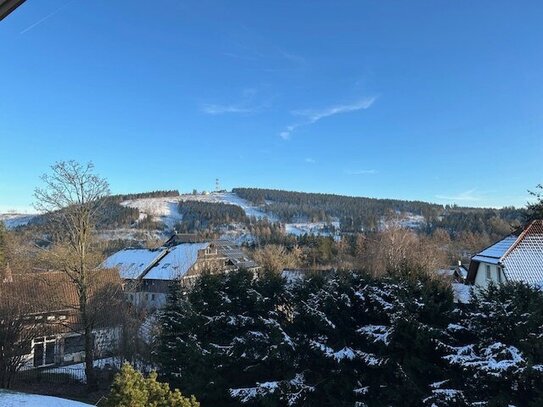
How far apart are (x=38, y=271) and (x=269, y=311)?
14084mm

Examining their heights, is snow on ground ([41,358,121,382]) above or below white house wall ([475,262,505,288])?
below

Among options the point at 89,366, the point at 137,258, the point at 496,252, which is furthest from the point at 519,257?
the point at 137,258

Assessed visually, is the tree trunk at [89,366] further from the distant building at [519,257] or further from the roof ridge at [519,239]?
the roof ridge at [519,239]

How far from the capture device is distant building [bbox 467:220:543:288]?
19.5 m

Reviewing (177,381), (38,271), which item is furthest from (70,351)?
(177,381)

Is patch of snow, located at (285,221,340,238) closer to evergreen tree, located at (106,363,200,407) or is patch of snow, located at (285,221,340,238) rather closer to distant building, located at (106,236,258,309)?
distant building, located at (106,236,258,309)

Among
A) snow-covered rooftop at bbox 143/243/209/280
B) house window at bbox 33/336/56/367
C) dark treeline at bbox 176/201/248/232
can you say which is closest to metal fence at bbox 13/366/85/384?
house window at bbox 33/336/56/367

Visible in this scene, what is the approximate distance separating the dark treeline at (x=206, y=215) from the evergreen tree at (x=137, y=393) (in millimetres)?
131185

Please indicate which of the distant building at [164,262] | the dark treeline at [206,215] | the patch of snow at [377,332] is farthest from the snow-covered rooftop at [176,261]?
the dark treeline at [206,215]

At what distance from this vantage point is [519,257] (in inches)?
798

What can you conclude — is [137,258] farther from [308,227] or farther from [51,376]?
[308,227]

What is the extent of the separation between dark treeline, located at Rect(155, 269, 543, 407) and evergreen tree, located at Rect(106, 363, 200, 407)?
149 inches

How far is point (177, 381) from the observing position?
11.2m

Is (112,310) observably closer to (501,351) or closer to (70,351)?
(70,351)
